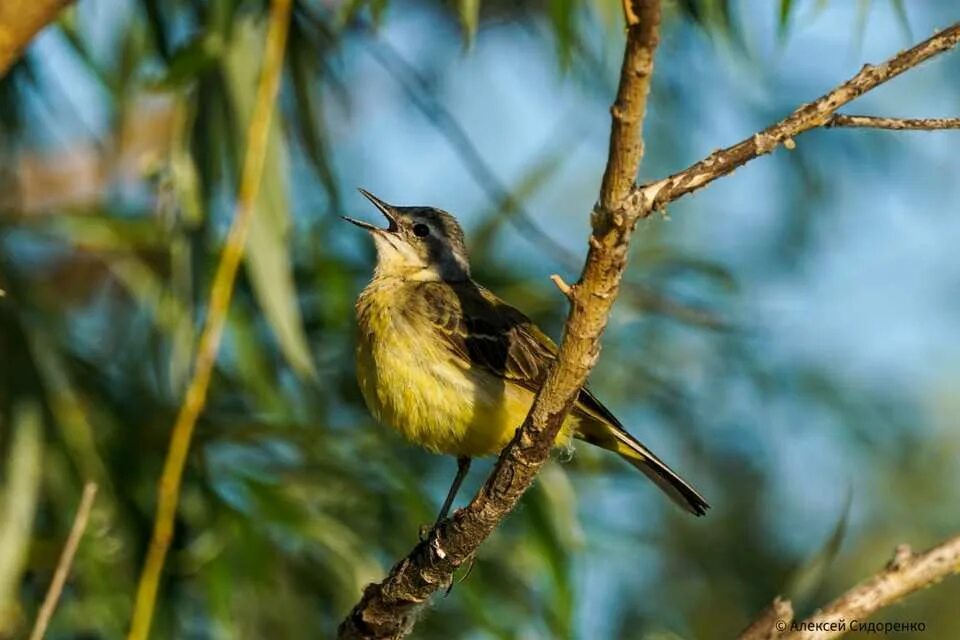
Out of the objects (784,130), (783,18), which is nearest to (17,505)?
(783,18)

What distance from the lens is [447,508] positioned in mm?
4598

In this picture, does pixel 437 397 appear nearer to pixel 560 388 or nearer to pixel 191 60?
pixel 191 60

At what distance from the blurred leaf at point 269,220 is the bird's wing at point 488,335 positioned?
0.39 meters

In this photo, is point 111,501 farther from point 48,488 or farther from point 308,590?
point 308,590

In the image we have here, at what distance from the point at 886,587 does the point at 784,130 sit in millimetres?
827

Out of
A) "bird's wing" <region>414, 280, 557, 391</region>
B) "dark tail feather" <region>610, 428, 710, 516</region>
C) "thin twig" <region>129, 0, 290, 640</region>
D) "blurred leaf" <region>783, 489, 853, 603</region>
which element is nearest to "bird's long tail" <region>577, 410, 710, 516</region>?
"dark tail feather" <region>610, 428, 710, 516</region>

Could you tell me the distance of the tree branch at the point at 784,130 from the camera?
2.47 meters

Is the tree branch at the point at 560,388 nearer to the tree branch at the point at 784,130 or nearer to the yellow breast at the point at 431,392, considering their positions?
the tree branch at the point at 784,130

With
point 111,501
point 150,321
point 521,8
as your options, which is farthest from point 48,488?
point 521,8

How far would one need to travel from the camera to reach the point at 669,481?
167 inches

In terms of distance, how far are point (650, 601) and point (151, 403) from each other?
6.80ft

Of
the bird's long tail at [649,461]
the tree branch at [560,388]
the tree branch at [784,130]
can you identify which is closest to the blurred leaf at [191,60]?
the bird's long tail at [649,461]

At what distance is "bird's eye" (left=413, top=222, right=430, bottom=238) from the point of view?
530cm

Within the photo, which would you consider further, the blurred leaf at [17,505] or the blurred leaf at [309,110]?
the blurred leaf at [309,110]
